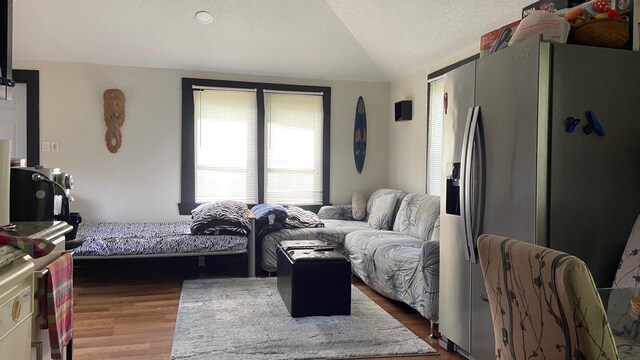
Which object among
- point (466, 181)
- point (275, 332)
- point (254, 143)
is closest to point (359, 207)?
point (254, 143)

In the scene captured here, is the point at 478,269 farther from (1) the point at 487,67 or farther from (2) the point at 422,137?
(2) the point at 422,137

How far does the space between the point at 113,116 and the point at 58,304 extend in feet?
13.0

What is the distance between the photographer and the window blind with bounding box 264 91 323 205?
5.52m

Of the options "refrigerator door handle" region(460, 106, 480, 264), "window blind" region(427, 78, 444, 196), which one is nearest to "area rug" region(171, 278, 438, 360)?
"refrigerator door handle" region(460, 106, 480, 264)

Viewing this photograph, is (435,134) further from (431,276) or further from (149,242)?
(149,242)

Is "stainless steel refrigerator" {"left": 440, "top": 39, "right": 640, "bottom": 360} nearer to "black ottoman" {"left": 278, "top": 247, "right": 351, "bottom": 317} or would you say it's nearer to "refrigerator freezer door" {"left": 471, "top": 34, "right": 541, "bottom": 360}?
"refrigerator freezer door" {"left": 471, "top": 34, "right": 541, "bottom": 360}

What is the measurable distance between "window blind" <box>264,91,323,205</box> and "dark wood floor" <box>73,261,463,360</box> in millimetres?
1389

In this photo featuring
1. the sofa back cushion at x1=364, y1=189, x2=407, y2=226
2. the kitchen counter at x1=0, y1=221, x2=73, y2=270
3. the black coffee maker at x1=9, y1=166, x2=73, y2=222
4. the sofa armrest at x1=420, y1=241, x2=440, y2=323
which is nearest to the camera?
the kitchen counter at x1=0, y1=221, x2=73, y2=270

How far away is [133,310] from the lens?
3.56 meters

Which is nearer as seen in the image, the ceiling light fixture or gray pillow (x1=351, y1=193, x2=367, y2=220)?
the ceiling light fixture

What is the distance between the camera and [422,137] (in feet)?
16.1

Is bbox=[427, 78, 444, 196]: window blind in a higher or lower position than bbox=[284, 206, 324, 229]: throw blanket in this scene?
higher

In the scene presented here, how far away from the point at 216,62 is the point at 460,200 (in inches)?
139

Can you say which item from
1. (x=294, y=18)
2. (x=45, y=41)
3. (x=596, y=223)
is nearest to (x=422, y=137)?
(x=294, y=18)
